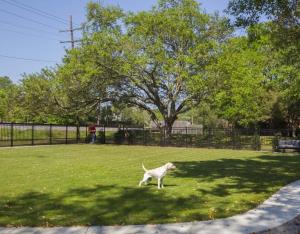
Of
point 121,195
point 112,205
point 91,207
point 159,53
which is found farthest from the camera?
point 159,53

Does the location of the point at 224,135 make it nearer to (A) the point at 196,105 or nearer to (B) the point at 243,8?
(A) the point at 196,105

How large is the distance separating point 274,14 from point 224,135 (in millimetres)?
20276

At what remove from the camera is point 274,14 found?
1421cm

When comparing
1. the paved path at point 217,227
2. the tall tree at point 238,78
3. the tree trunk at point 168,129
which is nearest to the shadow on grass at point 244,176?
the paved path at point 217,227

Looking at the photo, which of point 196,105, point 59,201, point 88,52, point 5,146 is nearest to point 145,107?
point 196,105

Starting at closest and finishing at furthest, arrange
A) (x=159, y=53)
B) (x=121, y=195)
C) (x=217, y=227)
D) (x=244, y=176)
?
(x=217, y=227) → (x=121, y=195) → (x=244, y=176) → (x=159, y=53)

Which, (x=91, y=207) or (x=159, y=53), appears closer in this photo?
(x=91, y=207)

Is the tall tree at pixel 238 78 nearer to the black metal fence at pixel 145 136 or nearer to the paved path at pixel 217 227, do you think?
the black metal fence at pixel 145 136

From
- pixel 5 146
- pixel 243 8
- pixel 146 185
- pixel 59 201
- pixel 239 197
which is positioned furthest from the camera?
pixel 5 146

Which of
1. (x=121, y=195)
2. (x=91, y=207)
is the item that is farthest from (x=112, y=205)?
(x=121, y=195)

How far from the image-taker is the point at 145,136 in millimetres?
37000

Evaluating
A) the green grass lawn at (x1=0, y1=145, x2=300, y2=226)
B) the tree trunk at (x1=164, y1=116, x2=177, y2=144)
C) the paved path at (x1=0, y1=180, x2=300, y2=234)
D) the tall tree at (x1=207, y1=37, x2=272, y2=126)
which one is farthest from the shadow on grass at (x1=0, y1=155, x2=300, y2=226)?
the tree trunk at (x1=164, y1=116, x2=177, y2=144)

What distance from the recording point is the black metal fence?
31.3m

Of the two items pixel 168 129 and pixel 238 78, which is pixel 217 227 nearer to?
pixel 238 78
